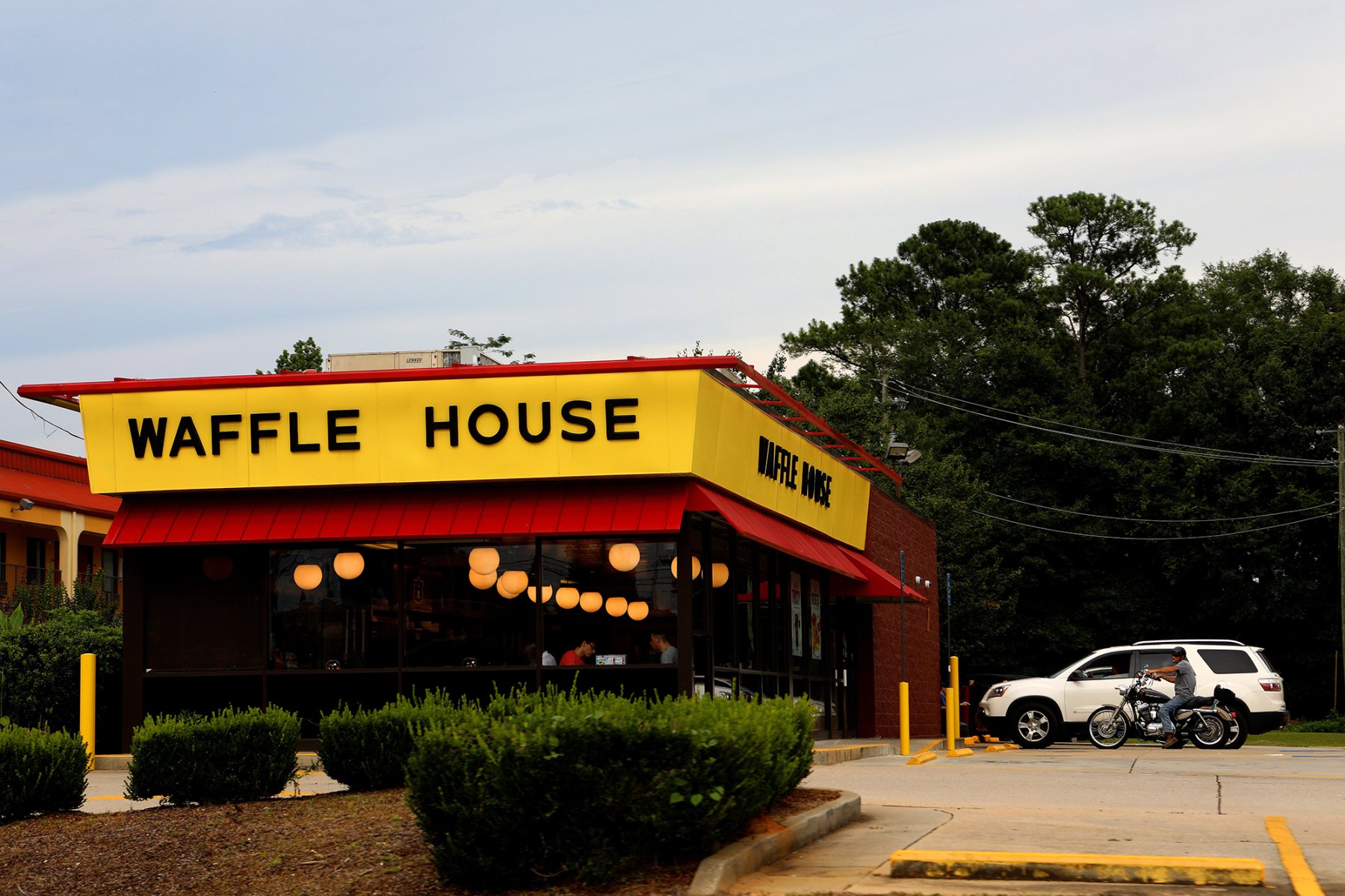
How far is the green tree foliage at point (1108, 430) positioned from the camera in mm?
55344

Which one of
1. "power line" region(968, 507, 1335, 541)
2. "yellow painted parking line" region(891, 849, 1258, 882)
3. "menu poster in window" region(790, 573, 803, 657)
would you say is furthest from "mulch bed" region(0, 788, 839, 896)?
"power line" region(968, 507, 1335, 541)

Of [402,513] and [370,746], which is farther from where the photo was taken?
[402,513]

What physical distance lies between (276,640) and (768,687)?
7.67 metres

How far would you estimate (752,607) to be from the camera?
23328 millimetres

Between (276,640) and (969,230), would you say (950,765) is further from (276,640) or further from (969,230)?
(969,230)

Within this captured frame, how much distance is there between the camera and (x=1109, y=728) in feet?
85.6

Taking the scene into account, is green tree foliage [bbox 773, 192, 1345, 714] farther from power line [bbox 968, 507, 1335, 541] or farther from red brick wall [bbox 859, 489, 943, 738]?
red brick wall [bbox 859, 489, 943, 738]

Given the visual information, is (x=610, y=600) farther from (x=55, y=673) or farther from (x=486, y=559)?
(x=55, y=673)

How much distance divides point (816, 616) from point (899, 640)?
5.60 metres

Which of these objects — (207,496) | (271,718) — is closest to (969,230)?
(207,496)

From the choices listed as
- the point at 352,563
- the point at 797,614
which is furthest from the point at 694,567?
the point at 797,614

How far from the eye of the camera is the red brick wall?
102ft

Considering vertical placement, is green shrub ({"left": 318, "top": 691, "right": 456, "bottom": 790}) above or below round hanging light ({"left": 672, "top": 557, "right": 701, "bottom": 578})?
below

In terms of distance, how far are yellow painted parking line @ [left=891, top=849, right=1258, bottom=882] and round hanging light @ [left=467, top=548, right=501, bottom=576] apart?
1228cm
